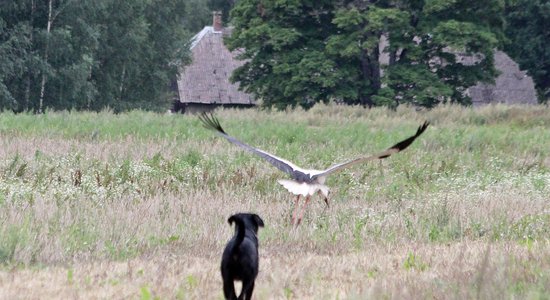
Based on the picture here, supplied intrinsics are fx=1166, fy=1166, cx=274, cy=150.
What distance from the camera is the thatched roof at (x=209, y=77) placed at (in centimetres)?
5667

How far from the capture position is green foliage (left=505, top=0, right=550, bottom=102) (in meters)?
44.9

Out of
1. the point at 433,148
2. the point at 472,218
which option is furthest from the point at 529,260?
the point at 433,148

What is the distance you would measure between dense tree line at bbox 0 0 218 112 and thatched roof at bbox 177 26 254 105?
357cm

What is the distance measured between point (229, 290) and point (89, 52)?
3958 cm

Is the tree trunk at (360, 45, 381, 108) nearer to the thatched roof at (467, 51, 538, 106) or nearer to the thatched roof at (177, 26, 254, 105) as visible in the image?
the thatched roof at (467, 51, 538, 106)

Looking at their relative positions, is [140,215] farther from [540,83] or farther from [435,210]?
[540,83]

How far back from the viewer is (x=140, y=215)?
1255 cm

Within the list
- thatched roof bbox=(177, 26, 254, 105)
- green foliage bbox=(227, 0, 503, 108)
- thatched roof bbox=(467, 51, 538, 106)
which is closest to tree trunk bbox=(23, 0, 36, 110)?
green foliage bbox=(227, 0, 503, 108)

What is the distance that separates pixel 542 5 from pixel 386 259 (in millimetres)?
35701

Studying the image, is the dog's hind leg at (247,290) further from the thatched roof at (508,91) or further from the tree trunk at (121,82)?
the thatched roof at (508,91)

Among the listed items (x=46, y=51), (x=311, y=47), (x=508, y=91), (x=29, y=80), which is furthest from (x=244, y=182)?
(x=508, y=91)

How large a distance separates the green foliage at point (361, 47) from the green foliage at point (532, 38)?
355 cm

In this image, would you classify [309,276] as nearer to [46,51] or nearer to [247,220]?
[247,220]

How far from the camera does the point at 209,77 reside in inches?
2263
